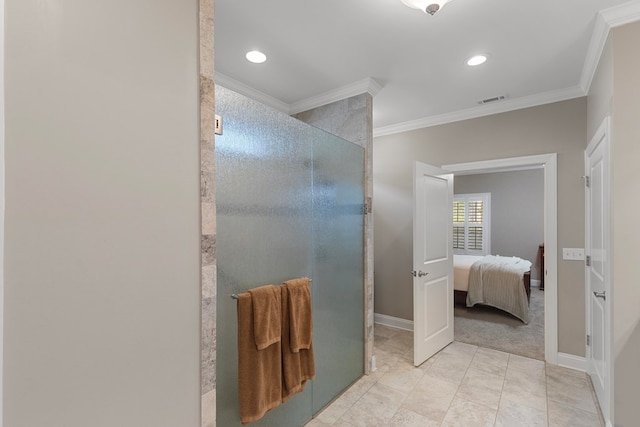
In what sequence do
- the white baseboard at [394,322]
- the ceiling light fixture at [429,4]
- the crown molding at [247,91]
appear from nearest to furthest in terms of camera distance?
the ceiling light fixture at [429,4] < the crown molding at [247,91] < the white baseboard at [394,322]

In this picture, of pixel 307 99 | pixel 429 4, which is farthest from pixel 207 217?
pixel 307 99

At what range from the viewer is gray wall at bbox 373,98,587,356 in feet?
9.22

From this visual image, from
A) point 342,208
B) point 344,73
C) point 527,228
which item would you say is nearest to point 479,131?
point 344,73

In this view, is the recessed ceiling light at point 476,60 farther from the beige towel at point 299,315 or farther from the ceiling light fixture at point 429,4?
the beige towel at point 299,315

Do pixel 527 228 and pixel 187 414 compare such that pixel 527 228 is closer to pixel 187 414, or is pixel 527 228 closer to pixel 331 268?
pixel 331 268

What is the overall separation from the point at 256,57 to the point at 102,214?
1.89m

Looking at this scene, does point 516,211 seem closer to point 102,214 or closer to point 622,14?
point 622,14

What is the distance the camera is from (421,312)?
287cm

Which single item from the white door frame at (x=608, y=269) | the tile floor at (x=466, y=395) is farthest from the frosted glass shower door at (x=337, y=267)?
the white door frame at (x=608, y=269)

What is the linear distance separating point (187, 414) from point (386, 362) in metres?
2.31

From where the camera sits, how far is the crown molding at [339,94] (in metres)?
2.70

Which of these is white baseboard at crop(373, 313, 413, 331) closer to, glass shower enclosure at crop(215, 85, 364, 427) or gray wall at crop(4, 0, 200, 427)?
glass shower enclosure at crop(215, 85, 364, 427)

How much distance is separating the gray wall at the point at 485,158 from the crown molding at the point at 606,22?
0.76 metres

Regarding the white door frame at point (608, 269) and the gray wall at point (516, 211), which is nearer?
the white door frame at point (608, 269)
